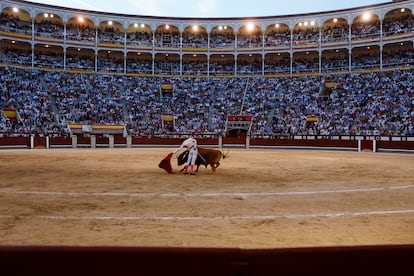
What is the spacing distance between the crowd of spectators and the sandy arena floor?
24.4 m

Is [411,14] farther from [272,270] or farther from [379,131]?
[272,270]

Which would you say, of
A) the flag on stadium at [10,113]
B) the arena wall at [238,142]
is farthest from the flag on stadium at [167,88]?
the flag on stadium at [10,113]

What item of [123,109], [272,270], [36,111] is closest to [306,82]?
[123,109]

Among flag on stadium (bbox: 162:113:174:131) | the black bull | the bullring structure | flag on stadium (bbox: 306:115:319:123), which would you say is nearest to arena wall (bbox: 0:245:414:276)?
the black bull

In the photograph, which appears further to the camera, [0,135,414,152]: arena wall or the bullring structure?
the bullring structure

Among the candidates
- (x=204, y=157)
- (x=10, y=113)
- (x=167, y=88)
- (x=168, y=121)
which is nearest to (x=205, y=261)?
(x=204, y=157)

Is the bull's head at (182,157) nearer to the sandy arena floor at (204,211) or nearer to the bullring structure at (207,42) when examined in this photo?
the sandy arena floor at (204,211)

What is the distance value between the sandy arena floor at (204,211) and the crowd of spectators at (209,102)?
959 inches

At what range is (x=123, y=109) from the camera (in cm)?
3825

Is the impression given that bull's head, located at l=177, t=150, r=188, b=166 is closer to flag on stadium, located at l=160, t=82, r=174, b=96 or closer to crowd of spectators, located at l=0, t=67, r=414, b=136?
crowd of spectators, located at l=0, t=67, r=414, b=136

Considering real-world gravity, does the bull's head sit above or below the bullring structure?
below

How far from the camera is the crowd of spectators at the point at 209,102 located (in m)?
33.1

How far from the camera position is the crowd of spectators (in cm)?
3306

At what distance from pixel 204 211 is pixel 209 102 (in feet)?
115
